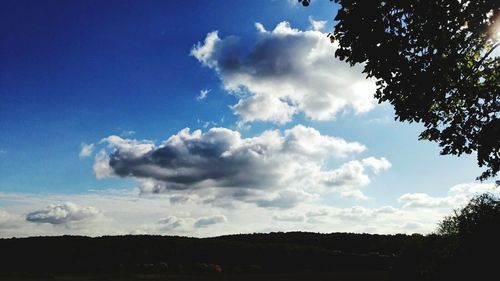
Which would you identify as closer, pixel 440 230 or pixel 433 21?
pixel 433 21

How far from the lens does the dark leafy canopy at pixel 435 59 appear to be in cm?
1634

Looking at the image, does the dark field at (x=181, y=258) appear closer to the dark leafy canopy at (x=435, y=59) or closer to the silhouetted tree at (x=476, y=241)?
the silhouetted tree at (x=476, y=241)

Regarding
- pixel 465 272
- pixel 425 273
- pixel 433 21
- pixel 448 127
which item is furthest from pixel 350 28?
pixel 425 273

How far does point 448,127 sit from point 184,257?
104 m

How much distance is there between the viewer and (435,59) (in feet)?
59.6

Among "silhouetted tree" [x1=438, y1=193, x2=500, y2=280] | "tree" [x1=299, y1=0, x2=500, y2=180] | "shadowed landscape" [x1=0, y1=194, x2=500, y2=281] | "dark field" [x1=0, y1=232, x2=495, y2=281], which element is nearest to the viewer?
"tree" [x1=299, y1=0, x2=500, y2=180]

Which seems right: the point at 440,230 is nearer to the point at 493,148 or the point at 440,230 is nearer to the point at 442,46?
the point at 493,148

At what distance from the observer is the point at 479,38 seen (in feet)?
62.0

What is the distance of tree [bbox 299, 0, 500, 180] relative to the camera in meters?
16.3

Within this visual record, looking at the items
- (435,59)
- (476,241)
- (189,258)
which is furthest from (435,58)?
(189,258)

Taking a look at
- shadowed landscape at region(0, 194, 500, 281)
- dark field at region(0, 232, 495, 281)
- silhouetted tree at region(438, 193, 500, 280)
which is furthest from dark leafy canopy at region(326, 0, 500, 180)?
dark field at region(0, 232, 495, 281)

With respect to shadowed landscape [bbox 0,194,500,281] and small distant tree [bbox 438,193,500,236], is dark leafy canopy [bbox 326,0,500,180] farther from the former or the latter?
shadowed landscape [bbox 0,194,500,281]

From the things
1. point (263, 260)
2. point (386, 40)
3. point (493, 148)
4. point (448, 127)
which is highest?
point (386, 40)

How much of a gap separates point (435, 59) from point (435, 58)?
0.04 meters
